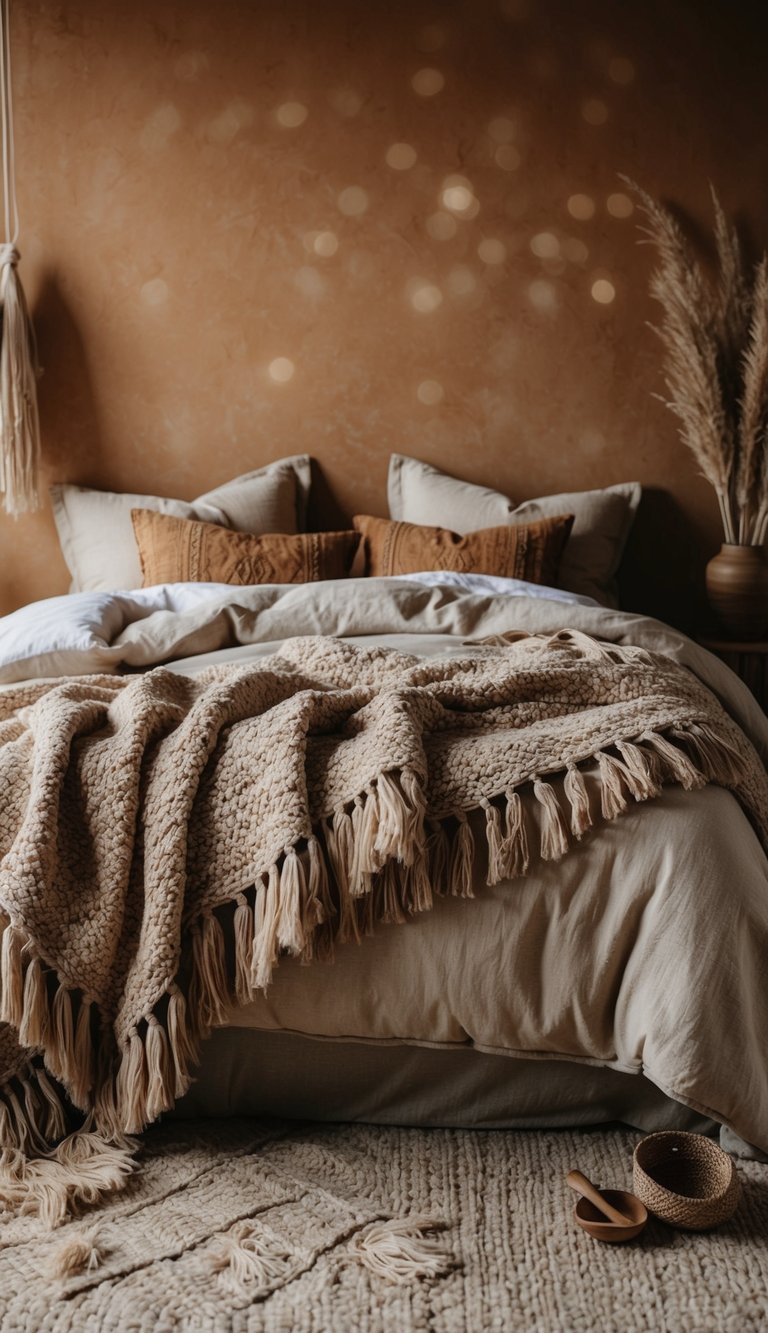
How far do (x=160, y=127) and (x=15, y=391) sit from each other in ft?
2.96

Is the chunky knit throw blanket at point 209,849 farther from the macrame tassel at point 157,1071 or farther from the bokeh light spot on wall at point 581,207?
the bokeh light spot on wall at point 581,207

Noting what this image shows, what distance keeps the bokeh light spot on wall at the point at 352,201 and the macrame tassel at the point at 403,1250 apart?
2897 millimetres

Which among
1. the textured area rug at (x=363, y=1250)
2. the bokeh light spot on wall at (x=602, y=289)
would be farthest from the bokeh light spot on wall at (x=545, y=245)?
the textured area rug at (x=363, y=1250)

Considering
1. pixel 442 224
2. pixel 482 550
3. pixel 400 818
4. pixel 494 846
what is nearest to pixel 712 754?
pixel 494 846

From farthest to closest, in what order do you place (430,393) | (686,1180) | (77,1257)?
(430,393) < (686,1180) < (77,1257)

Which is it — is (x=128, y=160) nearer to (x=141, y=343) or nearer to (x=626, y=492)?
(x=141, y=343)

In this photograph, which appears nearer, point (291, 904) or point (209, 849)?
point (291, 904)

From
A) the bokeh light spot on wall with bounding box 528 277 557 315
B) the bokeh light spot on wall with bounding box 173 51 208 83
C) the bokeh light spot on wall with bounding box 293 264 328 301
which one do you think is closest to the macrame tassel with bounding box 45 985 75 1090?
the bokeh light spot on wall with bounding box 293 264 328 301

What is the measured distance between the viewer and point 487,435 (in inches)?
138

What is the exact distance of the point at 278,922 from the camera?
1381 millimetres

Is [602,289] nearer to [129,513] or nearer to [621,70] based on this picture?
[621,70]

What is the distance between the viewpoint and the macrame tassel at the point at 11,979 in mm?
1368

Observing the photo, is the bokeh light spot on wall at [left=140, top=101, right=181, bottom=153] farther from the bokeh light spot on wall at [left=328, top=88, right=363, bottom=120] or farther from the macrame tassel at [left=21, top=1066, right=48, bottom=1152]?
Answer: the macrame tassel at [left=21, top=1066, right=48, bottom=1152]

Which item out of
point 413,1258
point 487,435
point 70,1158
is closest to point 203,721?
point 70,1158
